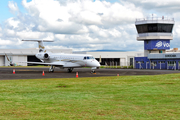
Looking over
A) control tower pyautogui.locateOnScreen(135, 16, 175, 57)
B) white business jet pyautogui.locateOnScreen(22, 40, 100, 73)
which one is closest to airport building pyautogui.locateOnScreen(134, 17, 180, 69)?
control tower pyautogui.locateOnScreen(135, 16, 175, 57)

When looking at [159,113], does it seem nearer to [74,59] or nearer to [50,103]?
[50,103]

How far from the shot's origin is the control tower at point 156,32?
6462 centimetres

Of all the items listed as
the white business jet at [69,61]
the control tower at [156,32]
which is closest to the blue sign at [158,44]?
the control tower at [156,32]

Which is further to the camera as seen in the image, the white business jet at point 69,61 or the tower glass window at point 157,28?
the tower glass window at point 157,28

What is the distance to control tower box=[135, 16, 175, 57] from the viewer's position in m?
64.6

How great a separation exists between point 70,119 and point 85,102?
348 centimetres

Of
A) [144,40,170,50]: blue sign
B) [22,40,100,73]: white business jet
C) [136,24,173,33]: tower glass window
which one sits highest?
[136,24,173,33]: tower glass window

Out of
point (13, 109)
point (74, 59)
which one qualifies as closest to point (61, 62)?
point (74, 59)

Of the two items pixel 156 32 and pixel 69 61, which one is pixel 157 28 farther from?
pixel 69 61

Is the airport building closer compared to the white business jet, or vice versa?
the white business jet

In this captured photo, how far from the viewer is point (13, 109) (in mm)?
10453

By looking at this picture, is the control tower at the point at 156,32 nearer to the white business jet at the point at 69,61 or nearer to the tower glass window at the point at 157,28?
the tower glass window at the point at 157,28

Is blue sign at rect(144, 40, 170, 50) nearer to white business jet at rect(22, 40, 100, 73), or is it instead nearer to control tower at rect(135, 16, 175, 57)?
control tower at rect(135, 16, 175, 57)

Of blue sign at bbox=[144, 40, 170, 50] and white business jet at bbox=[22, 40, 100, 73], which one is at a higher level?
blue sign at bbox=[144, 40, 170, 50]
